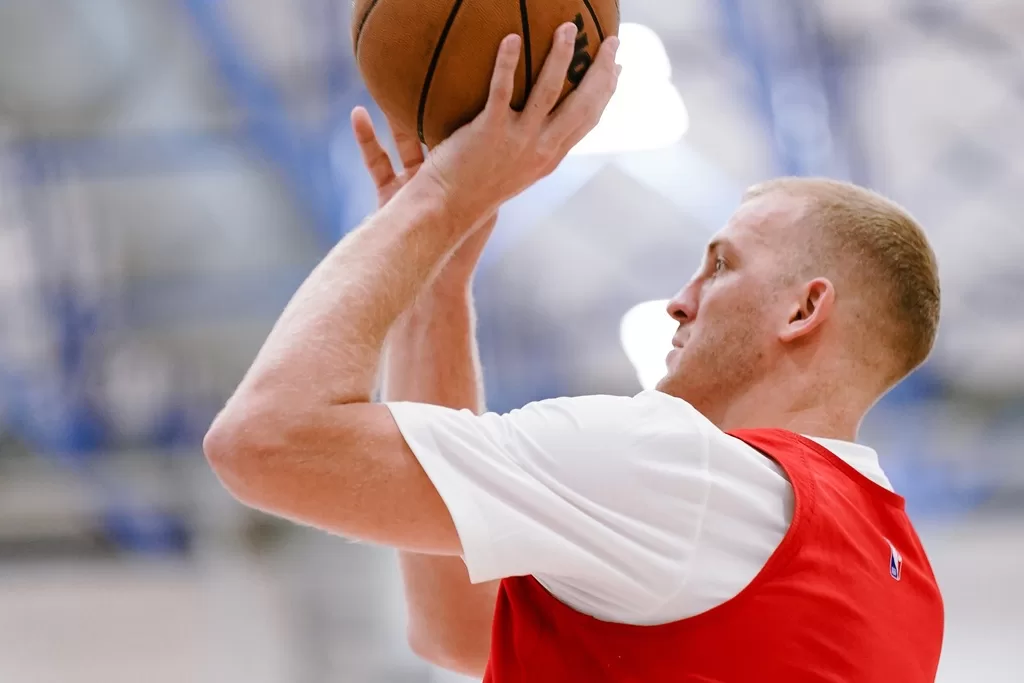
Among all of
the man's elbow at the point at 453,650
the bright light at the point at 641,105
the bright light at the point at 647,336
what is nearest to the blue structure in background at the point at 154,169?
the bright light at the point at 641,105

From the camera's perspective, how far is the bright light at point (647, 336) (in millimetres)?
4096

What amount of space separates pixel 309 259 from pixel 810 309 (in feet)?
10.8

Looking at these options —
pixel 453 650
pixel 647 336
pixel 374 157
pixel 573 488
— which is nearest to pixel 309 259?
pixel 647 336

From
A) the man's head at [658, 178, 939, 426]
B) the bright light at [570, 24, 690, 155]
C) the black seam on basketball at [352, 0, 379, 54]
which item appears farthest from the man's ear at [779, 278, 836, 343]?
the bright light at [570, 24, 690, 155]

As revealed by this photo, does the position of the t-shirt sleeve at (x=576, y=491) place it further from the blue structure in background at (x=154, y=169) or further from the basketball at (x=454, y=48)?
the blue structure in background at (x=154, y=169)

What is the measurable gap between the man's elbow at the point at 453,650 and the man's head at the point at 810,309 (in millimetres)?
398

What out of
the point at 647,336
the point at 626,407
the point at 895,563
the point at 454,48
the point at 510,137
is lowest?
the point at 647,336

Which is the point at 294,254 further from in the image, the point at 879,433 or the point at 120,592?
the point at 879,433

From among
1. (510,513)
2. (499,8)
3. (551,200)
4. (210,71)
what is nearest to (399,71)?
(499,8)

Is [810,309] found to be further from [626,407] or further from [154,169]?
[154,169]

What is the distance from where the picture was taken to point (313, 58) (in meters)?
4.01

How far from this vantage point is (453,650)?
130 centimetres

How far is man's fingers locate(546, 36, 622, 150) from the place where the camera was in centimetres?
105

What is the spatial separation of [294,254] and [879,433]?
8.55 ft
